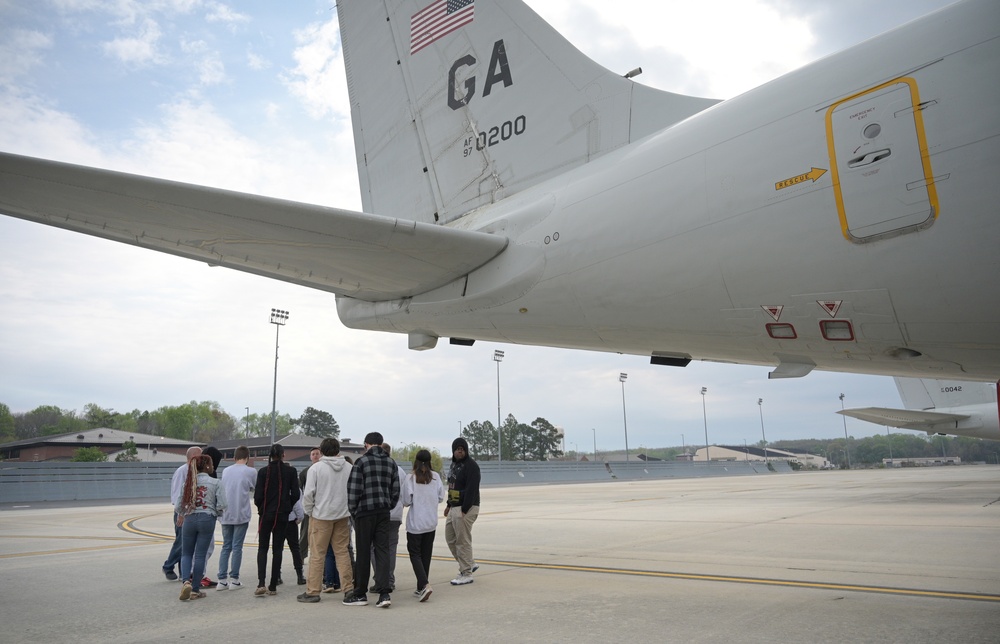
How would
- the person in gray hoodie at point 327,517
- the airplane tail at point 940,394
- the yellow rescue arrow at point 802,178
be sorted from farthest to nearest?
the airplane tail at point 940,394, the person in gray hoodie at point 327,517, the yellow rescue arrow at point 802,178

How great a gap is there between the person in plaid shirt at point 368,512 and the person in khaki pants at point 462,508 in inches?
40.8

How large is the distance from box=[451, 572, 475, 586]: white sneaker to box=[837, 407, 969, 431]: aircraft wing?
24.0 m

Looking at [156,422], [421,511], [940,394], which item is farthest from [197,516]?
[156,422]

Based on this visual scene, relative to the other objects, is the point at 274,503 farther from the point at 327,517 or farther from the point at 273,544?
the point at 327,517

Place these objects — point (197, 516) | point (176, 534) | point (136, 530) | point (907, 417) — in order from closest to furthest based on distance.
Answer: point (197, 516), point (176, 534), point (136, 530), point (907, 417)

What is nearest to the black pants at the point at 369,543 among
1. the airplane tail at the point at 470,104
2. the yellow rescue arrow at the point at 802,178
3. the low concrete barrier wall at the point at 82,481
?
the airplane tail at the point at 470,104

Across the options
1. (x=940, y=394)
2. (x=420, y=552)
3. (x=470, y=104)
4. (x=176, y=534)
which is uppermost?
(x=470, y=104)

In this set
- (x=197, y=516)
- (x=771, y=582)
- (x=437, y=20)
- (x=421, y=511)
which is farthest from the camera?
(x=437, y=20)

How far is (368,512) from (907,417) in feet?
91.8

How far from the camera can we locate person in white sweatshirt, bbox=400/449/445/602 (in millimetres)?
6620

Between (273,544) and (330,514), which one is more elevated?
(330,514)

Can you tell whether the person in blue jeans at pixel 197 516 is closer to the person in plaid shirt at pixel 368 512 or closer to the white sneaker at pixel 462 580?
the person in plaid shirt at pixel 368 512

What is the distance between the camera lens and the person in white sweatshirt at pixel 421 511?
6620mm

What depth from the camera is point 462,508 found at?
749 centimetres
